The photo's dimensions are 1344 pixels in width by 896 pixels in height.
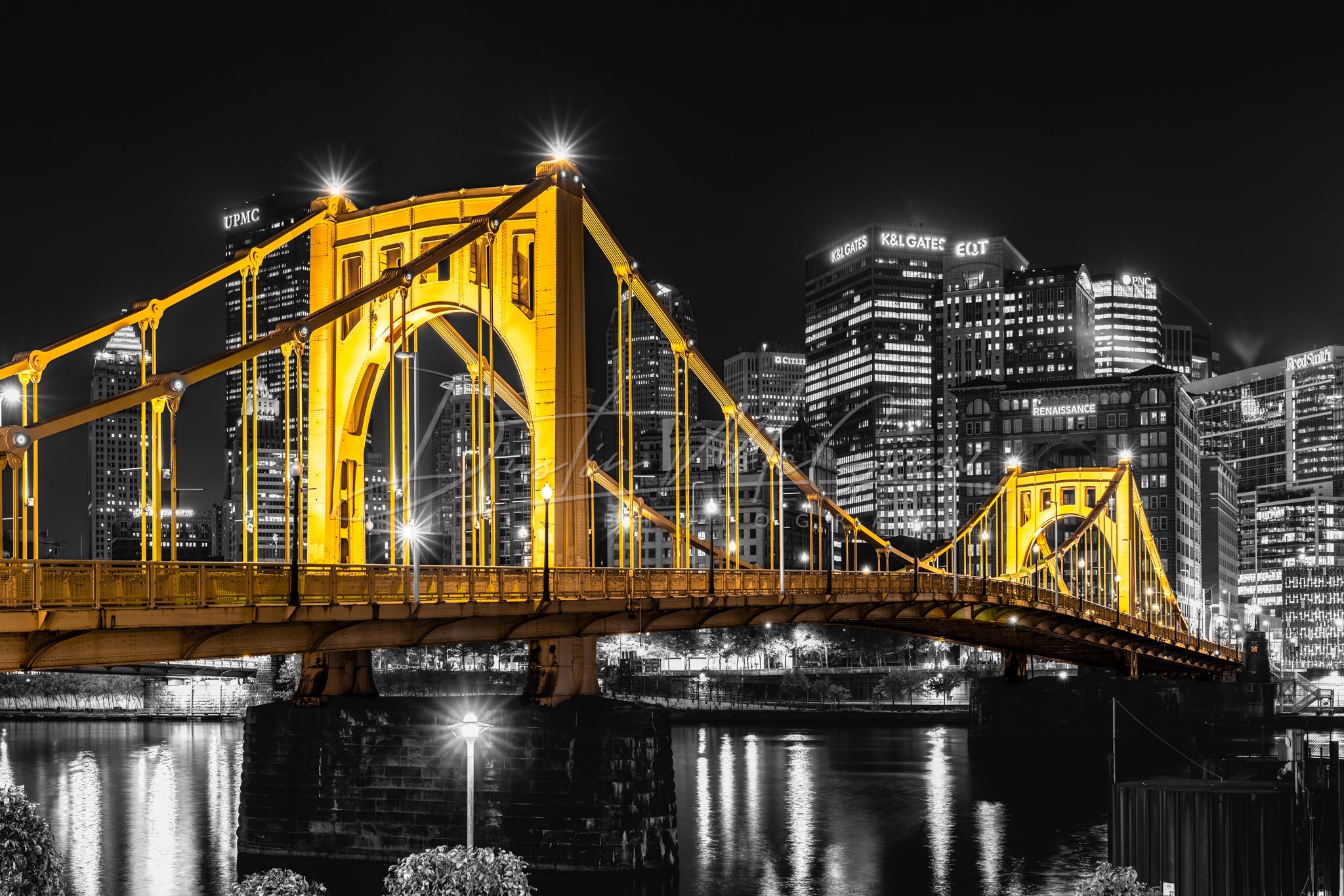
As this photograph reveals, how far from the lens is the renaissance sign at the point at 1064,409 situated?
188 m

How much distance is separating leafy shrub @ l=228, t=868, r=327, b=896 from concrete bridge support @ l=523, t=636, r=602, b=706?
16.8 metres

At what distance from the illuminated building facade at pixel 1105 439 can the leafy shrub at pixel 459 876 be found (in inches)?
5934

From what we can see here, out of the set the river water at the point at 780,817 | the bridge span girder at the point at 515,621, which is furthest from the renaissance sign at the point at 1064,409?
the bridge span girder at the point at 515,621

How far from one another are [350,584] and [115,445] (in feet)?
317

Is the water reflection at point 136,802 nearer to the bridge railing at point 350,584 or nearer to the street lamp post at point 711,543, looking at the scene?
the bridge railing at point 350,584

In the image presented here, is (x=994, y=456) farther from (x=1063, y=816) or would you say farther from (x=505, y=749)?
(x=505, y=749)

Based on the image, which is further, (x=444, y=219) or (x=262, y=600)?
(x=444, y=219)

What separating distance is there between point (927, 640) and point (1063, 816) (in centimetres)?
8070

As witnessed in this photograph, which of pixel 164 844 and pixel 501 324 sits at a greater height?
pixel 501 324

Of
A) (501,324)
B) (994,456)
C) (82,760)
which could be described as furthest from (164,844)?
(994,456)

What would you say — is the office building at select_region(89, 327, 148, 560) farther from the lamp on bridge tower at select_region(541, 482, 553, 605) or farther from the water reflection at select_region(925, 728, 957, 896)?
the water reflection at select_region(925, 728, 957, 896)

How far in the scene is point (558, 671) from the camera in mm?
45031

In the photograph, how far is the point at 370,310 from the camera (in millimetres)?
46344

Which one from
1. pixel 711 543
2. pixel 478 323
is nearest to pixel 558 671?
pixel 478 323
